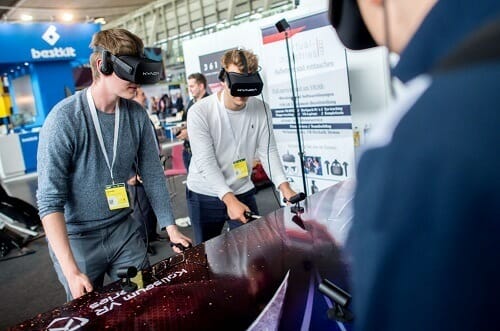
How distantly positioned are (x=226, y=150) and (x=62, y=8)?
18.3 m

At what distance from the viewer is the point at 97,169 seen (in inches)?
59.1

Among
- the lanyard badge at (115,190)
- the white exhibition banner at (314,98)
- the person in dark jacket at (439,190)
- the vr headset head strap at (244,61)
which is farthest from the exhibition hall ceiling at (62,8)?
the person in dark jacket at (439,190)

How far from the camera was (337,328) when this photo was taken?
88cm

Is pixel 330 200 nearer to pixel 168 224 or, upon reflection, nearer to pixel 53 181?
pixel 168 224

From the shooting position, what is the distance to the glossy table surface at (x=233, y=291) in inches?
36.4

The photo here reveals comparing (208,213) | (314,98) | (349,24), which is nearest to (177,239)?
(208,213)

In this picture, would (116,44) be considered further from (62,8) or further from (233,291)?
(62,8)

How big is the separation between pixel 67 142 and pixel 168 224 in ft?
1.67

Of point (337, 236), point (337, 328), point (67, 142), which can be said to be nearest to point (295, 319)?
point (337, 328)

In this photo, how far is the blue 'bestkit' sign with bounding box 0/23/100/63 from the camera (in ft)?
26.3

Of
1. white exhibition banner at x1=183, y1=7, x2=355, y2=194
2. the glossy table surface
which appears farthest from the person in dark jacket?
white exhibition banner at x1=183, y1=7, x2=355, y2=194

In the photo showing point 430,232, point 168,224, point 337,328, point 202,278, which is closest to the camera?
point 430,232

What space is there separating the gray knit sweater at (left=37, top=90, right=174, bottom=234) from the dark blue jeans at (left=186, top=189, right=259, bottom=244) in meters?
0.36

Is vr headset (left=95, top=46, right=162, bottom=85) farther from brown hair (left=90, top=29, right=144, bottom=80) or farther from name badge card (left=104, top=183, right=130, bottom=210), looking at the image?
name badge card (left=104, top=183, right=130, bottom=210)
